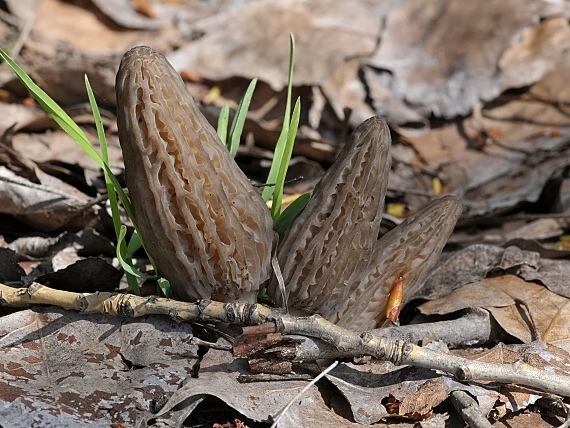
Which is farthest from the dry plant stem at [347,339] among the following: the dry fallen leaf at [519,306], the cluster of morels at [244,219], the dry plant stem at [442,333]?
the dry fallen leaf at [519,306]

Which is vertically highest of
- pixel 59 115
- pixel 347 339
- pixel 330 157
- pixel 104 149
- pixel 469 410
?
pixel 59 115

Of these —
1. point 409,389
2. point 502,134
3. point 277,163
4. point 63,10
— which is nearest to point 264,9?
point 63,10

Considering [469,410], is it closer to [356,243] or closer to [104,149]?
[356,243]

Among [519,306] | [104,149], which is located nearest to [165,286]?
[104,149]

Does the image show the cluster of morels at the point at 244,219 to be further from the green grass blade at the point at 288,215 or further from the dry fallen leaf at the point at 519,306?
the dry fallen leaf at the point at 519,306

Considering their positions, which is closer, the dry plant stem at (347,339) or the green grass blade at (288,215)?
the dry plant stem at (347,339)

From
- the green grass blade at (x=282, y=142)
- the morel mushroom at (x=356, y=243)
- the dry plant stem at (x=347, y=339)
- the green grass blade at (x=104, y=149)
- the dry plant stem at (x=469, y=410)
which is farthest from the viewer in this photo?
the green grass blade at (x=282, y=142)

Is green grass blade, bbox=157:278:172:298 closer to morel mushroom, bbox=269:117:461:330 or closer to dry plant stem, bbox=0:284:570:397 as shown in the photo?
dry plant stem, bbox=0:284:570:397
